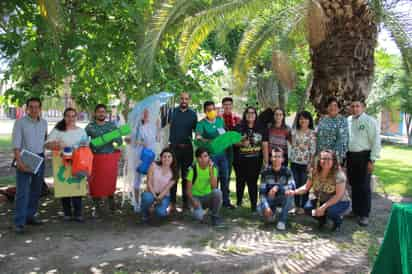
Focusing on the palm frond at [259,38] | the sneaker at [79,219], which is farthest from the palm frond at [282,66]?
the sneaker at [79,219]

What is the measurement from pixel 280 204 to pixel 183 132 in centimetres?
193

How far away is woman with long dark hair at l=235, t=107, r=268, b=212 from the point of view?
6793mm

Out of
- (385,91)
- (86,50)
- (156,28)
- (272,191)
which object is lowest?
(272,191)

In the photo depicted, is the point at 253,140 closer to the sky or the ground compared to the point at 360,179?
closer to the sky

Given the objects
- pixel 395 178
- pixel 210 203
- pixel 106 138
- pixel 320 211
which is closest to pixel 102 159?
pixel 106 138

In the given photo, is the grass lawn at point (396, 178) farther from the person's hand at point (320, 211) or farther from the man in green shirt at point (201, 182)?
the man in green shirt at point (201, 182)

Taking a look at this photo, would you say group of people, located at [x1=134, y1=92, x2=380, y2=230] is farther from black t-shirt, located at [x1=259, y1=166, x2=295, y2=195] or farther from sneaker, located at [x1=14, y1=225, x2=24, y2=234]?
sneaker, located at [x1=14, y1=225, x2=24, y2=234]

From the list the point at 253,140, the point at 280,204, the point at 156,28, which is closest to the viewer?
the point at 280,204

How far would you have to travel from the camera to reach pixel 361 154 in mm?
6344

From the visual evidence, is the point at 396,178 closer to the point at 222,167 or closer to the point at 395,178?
the point at 395,178

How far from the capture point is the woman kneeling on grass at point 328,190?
5727 millimetres

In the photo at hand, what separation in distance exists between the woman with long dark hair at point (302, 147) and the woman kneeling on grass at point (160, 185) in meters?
1.89

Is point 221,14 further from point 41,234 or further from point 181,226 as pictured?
point 41,234

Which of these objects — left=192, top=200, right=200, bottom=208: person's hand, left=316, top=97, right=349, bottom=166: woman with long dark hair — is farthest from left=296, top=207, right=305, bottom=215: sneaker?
left=192, top=200, right=200, bottom=208: person's hand
